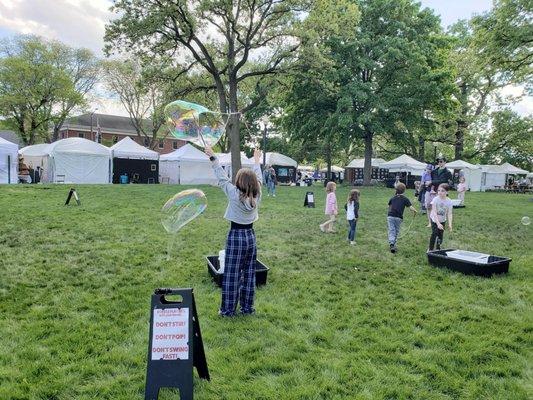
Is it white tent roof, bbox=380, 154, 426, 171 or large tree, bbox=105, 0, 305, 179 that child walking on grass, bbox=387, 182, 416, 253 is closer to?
large tree, bbox=105, 0, 305, 179

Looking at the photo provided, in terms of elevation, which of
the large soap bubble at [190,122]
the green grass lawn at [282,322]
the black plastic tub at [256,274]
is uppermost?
the large soap bubble at [190,122]

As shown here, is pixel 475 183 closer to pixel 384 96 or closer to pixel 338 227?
pixel 384 96

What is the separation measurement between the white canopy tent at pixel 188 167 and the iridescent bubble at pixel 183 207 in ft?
91.5

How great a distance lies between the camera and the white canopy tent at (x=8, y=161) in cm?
2292

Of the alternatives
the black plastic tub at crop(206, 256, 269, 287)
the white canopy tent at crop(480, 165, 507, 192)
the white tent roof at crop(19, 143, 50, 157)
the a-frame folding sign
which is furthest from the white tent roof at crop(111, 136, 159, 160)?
the white canopy tent at crop(480, 165, 507, 192)

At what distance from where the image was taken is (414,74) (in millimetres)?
29219

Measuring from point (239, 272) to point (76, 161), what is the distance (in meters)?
26.9

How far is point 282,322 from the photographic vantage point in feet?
15.8

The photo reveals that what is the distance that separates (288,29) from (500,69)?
487 inches

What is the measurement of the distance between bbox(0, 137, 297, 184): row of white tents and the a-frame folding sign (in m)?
24.0

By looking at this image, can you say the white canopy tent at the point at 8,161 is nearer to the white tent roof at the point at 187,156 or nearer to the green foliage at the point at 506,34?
the white tent roof at the point at 187,156

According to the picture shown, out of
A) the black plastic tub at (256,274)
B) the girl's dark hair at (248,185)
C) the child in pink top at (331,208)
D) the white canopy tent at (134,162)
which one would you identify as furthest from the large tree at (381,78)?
the girl's dark hair at (248,185)

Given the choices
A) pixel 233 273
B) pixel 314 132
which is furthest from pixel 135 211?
pixel 314 132

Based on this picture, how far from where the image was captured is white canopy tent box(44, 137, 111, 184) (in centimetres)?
2762
